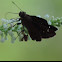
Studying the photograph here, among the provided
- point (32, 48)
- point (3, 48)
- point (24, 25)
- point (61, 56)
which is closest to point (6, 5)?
point (3, 48)

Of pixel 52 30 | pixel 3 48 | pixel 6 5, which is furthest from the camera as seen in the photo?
pixel 6 5

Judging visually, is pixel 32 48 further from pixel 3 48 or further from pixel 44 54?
pixel 3 48

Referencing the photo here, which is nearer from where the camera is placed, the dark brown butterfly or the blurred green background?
the dark brown butterfly

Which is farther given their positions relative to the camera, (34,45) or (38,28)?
(34,45)

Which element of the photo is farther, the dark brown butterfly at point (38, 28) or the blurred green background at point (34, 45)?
the blurred green background at point (34, 45)
